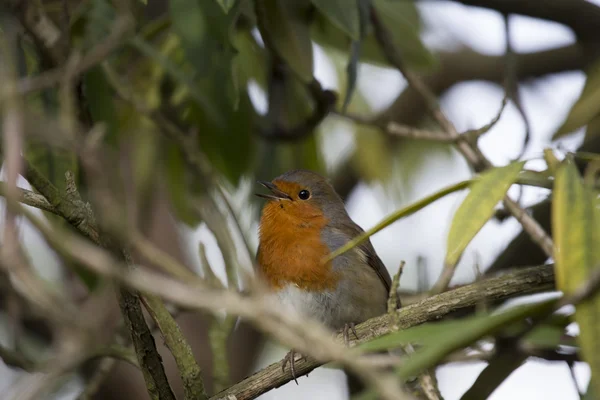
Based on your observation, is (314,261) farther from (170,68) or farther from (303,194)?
(170,68)

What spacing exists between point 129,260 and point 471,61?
4190 mm

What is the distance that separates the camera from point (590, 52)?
4.48 metres

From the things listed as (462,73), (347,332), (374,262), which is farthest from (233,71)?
(462,73)

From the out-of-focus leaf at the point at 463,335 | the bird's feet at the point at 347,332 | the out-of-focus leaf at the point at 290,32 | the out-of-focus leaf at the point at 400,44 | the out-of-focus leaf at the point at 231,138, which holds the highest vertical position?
the out-of-focus leaf at the point at 400,44

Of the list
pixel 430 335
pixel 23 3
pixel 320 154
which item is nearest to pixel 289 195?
pixel 320 154

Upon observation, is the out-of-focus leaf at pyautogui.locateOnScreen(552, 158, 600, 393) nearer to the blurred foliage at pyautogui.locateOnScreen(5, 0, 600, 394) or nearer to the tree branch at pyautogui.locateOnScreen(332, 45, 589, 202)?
the blurred foliage at pyautogui.locateOnScreen(5, 0, 600, 394)

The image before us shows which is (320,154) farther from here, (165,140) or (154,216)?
(154,216)

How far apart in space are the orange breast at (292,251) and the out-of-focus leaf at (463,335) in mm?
2172

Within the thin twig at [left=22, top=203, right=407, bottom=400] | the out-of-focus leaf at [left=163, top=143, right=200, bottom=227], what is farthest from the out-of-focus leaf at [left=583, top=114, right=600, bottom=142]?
the thin twig at [left=22, top=203, right=407, bottom=400]

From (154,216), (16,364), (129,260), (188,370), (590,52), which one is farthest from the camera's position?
(154,216)

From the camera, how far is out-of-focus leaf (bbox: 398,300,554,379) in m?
1.69

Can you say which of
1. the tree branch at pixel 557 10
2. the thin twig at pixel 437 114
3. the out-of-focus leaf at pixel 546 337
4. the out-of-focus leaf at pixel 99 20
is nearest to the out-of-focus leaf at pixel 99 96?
the out-of-focus leaf at pixel 99 20

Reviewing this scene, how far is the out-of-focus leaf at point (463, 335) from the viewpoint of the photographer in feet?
5.55

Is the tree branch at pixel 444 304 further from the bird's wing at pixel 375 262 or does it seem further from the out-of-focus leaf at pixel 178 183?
the out-of-focus leaf at pixel 178 183
